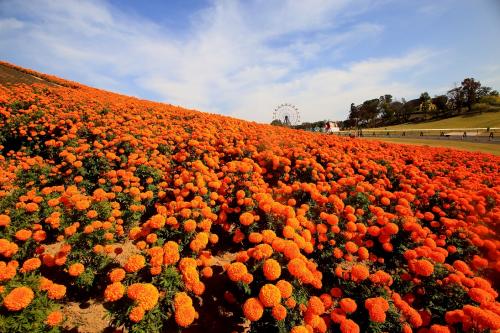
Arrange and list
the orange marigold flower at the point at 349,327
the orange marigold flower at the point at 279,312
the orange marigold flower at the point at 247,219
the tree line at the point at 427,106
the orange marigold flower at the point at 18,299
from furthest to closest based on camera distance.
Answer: the tree line at the point at 427,106
the orange marigold flower at the point at 247,219
the orange marigold flower at the point at 349,327
the orange marigold flower at the point at 279,312
the orange marigold flower at the point at 18,299

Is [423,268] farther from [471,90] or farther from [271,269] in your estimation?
[471,90]

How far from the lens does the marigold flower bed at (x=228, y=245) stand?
3.26 meters

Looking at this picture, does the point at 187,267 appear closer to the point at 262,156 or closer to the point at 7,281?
the point at 7,281

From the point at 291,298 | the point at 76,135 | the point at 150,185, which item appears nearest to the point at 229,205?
the point at 150,185

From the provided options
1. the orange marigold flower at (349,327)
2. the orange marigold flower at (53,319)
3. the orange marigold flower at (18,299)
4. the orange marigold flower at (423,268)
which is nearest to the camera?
the orange marigold flower at (18,299)

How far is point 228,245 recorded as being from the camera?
627cm

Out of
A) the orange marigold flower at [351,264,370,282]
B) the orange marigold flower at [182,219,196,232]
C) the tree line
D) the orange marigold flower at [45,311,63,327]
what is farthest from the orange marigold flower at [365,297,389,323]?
the tree line

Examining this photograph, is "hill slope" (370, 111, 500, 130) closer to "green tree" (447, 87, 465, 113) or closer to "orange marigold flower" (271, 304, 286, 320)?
"green tree" (447, 87, 465, 113)

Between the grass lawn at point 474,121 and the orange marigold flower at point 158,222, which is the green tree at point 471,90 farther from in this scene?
the orange marigold flower at point 158,222

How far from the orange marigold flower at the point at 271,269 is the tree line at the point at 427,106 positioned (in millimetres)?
72095

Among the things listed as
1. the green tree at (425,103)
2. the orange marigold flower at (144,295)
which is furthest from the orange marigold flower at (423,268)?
the green tree at (425,103)

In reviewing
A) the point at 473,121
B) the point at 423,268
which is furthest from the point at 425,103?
the point at 423,268

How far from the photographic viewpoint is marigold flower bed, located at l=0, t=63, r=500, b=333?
10.7ft

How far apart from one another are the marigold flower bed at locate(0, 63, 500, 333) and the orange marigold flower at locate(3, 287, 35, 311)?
13 millimetres
